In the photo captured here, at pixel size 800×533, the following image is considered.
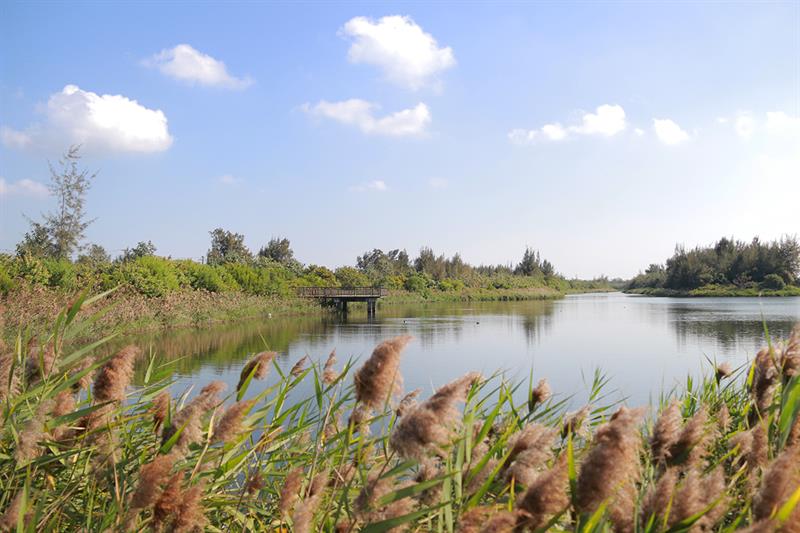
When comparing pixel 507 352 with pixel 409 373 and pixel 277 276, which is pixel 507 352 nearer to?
pixel 409 373

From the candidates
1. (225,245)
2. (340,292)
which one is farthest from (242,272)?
(225,245)

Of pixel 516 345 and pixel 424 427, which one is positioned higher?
pixel 424 427

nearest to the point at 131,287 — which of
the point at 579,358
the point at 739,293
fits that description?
the point at 579,358

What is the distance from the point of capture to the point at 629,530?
1020 mm

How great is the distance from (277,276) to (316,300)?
3297 millimetres

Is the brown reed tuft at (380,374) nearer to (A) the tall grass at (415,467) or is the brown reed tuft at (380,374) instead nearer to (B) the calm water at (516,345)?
(A) the tall grass at (415,467)

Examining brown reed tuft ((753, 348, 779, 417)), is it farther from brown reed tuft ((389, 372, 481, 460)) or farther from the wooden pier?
the wooden pier

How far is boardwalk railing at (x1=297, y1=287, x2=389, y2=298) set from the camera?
100ft

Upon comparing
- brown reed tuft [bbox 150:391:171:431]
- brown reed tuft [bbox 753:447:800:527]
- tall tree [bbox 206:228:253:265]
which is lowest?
brown reed tuft [bbox 150:391:171:431]

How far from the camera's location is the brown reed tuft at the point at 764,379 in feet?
5.54

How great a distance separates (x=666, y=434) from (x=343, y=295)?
29.8m

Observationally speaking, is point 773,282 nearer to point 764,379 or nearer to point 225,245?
point 225,245

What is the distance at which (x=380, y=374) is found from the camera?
1211 millimetres

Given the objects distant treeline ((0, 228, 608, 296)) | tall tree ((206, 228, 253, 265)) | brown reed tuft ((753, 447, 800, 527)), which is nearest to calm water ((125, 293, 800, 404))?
distant treeline ((0, 228, 608, 296))
